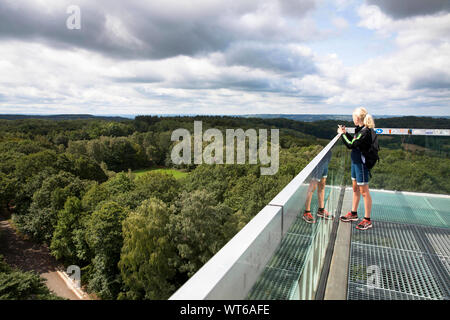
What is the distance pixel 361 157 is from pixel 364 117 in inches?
25.0

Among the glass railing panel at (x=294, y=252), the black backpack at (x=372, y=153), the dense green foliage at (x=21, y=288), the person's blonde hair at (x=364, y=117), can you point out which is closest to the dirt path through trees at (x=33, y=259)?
the dense green foliage at (x=21, y=288)

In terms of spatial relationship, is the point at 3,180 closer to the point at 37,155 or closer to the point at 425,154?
the point at 37,155

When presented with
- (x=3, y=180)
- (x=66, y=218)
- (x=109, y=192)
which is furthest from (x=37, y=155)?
(x=66, y=218)

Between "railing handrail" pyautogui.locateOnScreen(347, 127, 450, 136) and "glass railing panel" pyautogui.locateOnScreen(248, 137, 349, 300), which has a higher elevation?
"railing handrail" pyautogui.locateOnScreen(347, 127, 450, 136)

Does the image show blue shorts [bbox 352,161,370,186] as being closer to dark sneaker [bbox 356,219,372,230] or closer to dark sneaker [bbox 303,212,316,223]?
dark sneaker [bbox 356,219,372,230]

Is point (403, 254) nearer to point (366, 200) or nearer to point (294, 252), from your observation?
point (366, 200)

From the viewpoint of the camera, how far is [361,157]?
4.66m

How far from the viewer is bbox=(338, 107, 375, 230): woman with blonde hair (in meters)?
4.43

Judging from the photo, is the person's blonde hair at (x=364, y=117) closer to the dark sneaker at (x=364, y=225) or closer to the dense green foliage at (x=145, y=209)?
the dark sneaker at (x=364, y=225)

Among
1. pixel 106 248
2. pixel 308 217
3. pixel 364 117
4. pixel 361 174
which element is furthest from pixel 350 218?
pixel 106 248

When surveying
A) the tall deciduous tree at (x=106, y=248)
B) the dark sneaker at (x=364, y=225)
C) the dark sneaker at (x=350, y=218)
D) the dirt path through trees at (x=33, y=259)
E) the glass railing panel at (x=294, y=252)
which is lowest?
the dirt path through trees at (x=33, y=259)

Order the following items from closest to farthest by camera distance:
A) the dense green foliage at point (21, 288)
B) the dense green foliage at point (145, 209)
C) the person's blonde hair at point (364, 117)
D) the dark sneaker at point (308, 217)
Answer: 1. the dark sneaker at point (308, 217)
2. the person's blonde hair at point (364, 117)
3. the dense green foliage at point (145, 209)
4. the dense green foliage at point (21, 288)

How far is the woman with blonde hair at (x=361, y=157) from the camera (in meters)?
4.43

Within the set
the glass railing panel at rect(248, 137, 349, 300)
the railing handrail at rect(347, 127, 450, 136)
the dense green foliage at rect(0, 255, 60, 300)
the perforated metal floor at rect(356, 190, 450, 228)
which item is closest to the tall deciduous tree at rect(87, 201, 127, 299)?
the dense green foliage at rect(0, 255, 60, 300)
